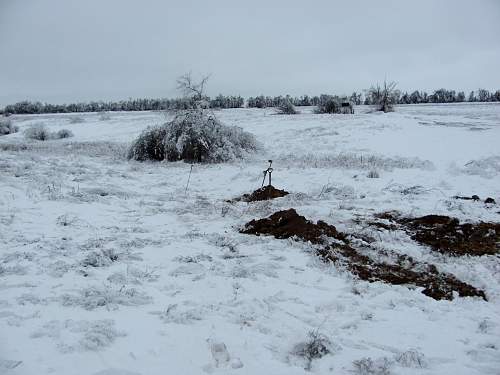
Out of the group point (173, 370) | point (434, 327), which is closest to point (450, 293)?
point (434, 327)

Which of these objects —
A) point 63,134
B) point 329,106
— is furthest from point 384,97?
point 63,134

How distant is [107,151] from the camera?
65.6ft

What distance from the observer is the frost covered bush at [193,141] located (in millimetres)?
16812

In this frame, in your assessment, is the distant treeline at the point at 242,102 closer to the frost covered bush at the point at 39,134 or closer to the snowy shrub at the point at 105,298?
the frost covered bush at the point at 39,134

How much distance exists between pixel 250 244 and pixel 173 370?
349cm

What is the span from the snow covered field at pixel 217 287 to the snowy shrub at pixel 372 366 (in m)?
0.02

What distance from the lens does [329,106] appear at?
40.3 meters

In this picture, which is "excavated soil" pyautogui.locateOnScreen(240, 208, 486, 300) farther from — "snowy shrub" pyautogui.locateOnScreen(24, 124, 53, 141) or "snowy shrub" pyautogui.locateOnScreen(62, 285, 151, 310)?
"snowy shrub" pyautogui.locateOnScreen(24, 124, 53, 141)

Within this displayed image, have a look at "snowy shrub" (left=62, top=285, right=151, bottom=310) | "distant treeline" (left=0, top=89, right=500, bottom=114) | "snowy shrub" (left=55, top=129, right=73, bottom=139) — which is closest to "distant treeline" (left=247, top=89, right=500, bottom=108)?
"distant treeline" (left=0, top=89, right=500, bottom=114)

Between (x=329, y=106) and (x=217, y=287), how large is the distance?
121 ft

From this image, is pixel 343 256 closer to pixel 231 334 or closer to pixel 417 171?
pixel 231 334

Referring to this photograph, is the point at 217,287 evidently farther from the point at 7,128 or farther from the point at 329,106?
the point at 329,106

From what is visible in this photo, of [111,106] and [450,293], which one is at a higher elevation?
[111,106]

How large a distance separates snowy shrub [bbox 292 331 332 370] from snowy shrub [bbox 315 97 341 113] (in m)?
36.7
